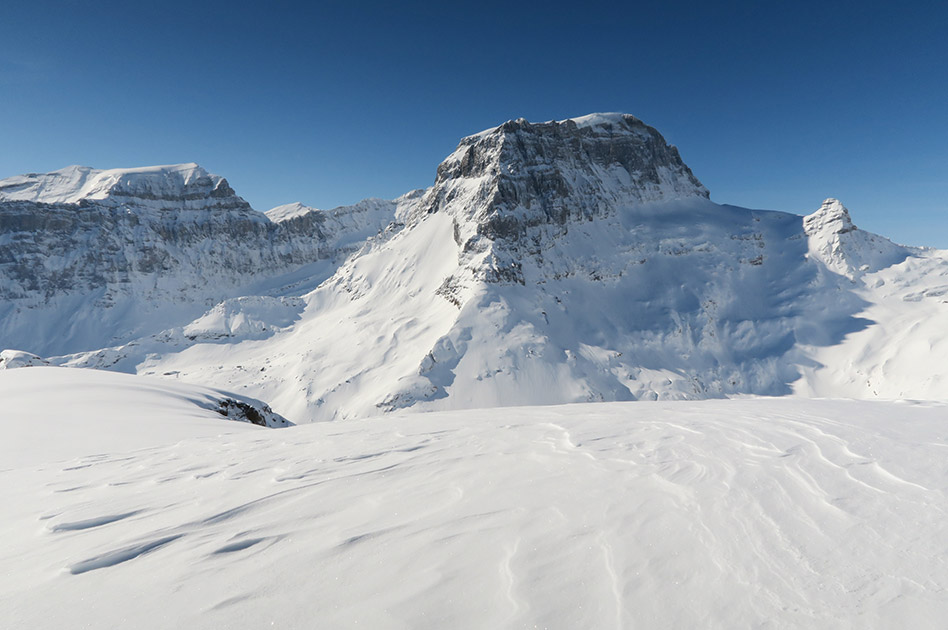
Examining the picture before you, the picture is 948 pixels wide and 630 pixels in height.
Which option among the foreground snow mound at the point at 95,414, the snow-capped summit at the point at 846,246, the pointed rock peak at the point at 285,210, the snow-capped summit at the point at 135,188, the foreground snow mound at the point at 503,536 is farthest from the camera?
the pointed rock peak at the point at 285,210

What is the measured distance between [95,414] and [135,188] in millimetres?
171052

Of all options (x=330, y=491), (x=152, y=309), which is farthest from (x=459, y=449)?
(x=152, y=309)

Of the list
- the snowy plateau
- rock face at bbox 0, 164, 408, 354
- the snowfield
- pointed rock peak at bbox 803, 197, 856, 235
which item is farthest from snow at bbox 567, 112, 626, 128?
the snowfield

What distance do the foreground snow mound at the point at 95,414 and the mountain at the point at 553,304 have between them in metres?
41.2

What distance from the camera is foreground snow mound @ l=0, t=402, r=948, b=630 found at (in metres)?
2.39

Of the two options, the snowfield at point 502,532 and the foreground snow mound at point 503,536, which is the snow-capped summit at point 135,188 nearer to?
the snowfield at point 502,532

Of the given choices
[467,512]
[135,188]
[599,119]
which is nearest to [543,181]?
[599,119]

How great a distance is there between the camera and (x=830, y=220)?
83812 mm

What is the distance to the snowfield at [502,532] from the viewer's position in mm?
2396

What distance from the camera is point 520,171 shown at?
9206cm

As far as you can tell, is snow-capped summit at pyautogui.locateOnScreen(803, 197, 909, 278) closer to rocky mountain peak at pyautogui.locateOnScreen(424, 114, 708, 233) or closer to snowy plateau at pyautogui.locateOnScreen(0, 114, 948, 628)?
rocky mountain peak at pyautogui.locateOnScreen(424, 114, 708, 233)

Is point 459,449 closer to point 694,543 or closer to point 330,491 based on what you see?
point 330,491

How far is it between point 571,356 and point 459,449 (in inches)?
2395

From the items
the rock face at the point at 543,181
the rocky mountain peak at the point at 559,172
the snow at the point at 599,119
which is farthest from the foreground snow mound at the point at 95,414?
the snow at the point at 599,119
